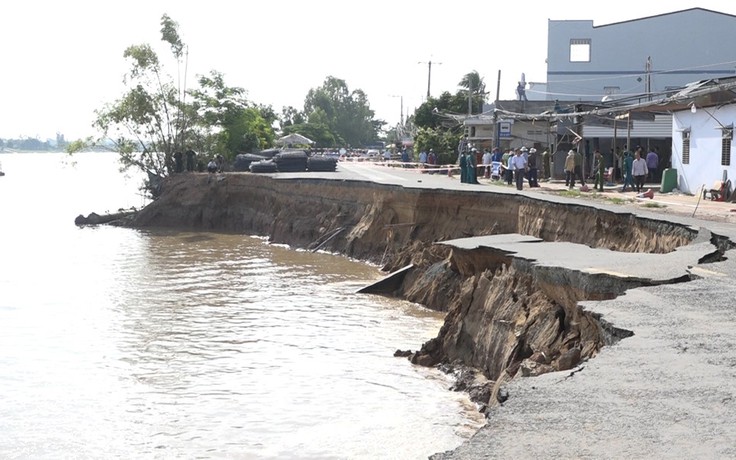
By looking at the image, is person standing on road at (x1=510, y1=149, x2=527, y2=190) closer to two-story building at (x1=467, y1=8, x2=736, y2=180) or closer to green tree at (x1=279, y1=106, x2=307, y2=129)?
two-story building at (x1=467, y1=8, x2=736, y2=180)

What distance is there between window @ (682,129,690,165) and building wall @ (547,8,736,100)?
66.5 feet

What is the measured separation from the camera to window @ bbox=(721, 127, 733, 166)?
93.1 ft

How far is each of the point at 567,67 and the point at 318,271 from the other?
3052 centimetres

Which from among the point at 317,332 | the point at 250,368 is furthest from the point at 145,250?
the point at 250,368

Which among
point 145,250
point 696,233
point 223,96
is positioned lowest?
point 145,250

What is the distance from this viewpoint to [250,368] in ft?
49.4

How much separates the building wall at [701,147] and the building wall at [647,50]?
1996 centimetres

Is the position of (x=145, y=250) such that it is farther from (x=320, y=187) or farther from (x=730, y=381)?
(x=730, y=381)

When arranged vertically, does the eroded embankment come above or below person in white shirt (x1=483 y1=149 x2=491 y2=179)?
below

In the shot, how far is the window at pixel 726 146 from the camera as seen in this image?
28.4 m

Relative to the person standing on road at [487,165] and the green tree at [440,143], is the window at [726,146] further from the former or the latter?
the green tree at [440,143]

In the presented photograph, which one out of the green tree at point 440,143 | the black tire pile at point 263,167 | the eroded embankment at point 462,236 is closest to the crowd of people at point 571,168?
the eroded embankment at point 462,236

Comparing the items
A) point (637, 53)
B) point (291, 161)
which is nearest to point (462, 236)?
point (291, 161)

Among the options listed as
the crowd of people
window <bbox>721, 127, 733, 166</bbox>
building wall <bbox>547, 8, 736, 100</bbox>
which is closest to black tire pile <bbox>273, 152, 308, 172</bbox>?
the crowd of people
